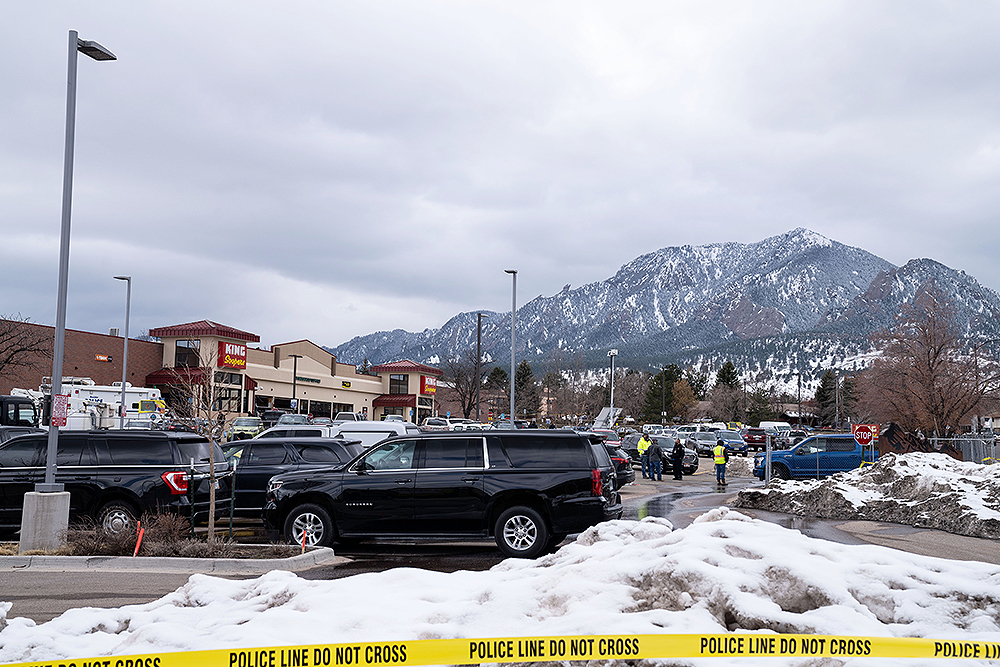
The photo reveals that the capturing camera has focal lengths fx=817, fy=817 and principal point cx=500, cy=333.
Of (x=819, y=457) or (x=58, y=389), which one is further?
(x=819, y=457)

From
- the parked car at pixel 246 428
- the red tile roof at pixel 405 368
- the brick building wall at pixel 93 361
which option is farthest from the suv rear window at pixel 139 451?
the red tile roof at pixel 405 368

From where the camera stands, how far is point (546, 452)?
11781 mm

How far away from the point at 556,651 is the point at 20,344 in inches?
2051

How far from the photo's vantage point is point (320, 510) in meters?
11.9

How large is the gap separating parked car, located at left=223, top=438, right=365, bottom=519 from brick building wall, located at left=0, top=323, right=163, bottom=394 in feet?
142

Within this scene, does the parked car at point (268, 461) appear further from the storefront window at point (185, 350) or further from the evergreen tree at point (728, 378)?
the evergreen tree at point (728, 378)

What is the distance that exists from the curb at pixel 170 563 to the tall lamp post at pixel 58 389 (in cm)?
56

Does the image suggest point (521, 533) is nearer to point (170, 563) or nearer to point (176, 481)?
point (170, 563)

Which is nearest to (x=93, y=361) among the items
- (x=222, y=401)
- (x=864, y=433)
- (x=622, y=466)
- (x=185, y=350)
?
(x=185, y=350)

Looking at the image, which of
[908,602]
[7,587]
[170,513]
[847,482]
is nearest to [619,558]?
[908,602]

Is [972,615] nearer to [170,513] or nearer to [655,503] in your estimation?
[170,513]

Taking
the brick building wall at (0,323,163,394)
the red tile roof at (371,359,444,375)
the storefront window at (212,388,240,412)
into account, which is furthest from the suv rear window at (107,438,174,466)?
the red tile roof at (371,359,444,375)

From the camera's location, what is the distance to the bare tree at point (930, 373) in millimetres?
40562

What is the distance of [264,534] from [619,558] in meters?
9.23
